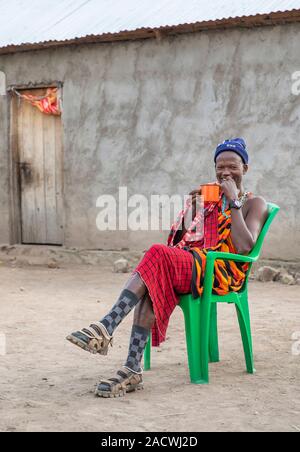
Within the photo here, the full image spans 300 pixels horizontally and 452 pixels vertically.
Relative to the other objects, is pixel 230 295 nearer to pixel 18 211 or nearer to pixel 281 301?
pixel 281 301

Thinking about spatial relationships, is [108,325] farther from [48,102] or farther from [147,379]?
[48,102]

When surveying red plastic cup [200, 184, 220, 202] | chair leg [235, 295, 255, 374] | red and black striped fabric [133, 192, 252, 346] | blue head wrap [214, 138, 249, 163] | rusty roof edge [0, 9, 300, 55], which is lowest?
chair leg [235, 295, 255, 374]

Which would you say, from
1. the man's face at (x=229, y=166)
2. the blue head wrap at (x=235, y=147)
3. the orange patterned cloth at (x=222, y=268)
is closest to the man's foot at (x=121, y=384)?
the orange patterned cloth at (x=222, y=268)

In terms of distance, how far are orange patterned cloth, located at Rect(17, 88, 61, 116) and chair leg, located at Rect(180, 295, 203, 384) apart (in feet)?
23.0

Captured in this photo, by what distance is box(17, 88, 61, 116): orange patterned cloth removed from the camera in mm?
10945

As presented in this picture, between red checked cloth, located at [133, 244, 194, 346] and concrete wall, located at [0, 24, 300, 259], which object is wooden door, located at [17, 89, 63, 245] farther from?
red checked cloth, located at [133, 244, 194, 346]

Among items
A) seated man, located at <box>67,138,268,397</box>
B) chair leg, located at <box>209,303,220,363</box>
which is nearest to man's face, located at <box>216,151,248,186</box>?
seated man, located at <box>67,138,268,397</box>

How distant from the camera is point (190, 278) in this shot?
4.30 meters

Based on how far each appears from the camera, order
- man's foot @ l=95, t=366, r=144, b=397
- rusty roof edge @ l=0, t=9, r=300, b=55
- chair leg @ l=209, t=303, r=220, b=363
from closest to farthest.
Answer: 1. man's foot @ l=95, t=366, r=144, b=397
2. chair leg @ l=209, t=303, r=220, b=363
3. rusty roof edge @ l=0, t=9, r=300, b=55

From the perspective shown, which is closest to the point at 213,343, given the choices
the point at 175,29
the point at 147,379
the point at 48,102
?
the point at 147,379

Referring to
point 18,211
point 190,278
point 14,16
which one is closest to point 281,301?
point 190,278

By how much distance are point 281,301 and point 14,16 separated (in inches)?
270

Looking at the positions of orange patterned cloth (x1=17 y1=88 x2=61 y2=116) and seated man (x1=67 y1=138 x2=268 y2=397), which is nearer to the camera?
seated man (x1=67 y1=138 x2=268 y2=397)

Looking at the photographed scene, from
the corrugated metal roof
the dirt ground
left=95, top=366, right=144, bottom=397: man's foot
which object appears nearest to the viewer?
the dirt ground
